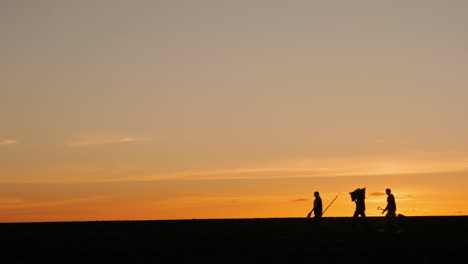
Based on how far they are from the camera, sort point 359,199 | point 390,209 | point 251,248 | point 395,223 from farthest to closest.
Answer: point 359,199 → point 390,209 → point 395,223 → point 251,248

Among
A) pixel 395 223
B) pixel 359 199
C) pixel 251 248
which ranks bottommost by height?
pixel 251 248

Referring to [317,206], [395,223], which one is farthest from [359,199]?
[395,223]

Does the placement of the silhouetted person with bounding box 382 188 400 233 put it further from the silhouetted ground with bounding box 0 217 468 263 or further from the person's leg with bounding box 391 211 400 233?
the silhouetted ground with bounding box 0 217 468 263

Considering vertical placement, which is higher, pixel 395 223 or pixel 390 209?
pixel 390 209

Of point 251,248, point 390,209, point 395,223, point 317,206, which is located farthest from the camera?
point 317,206

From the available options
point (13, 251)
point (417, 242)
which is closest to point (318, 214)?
point (417, 242)

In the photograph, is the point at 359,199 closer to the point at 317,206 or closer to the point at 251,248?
the point at 317,206

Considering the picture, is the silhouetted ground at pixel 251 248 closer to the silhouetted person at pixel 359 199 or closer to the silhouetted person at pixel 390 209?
the silhouetted person at pixel 390 209

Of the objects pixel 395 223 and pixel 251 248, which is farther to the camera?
pixel 395 223

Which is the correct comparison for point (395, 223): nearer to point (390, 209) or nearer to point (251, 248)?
point (390, 209)

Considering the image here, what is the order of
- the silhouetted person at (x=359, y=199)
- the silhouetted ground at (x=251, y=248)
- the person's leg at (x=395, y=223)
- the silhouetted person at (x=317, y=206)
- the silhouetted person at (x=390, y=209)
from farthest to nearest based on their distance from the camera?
1. the silhouetted person at (x=317, y=206)
2. the silhouetted person at (x=359, y=199)
3. the silhouetted person at (x=390, y=209)
4. the person's leg at (x=395, y=223)
5. the silhouetted ground at (x=251, y=248)

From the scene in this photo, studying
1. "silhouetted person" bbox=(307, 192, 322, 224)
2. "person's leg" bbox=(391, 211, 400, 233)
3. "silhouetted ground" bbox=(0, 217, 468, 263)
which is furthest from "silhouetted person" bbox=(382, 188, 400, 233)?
"silhouetted person" bbox=(307, 192, 322, 224)

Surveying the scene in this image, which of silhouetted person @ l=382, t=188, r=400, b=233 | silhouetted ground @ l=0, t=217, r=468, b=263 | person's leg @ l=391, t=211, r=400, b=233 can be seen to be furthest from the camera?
silhouetted person @ l=382, t=188, r=400, b=233

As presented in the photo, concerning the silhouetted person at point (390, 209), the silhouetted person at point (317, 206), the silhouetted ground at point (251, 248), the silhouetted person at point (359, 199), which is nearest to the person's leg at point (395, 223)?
the silhouetted person at point (390, 209)
